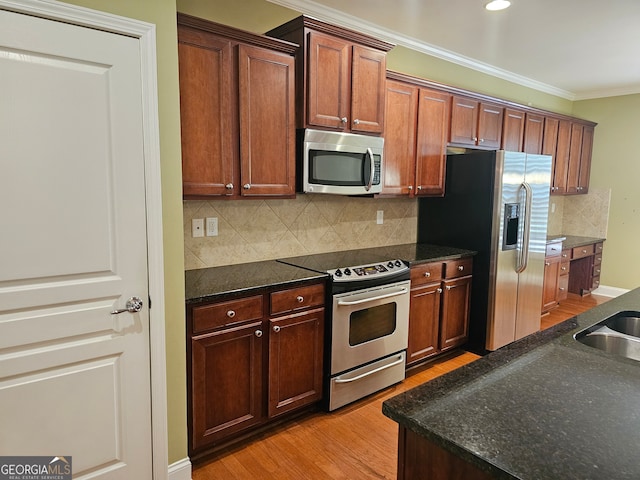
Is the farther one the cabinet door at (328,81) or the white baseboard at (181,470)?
the cabinet door at (328,81)

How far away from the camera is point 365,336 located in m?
2.85

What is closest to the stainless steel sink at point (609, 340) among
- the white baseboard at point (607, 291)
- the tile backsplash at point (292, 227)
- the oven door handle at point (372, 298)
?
the oven door handle at point (372, 298)

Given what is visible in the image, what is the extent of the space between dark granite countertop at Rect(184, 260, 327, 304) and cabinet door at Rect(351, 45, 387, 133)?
43.6 inches

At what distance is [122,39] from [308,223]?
185 cm

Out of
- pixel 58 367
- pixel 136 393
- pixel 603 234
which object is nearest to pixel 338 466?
pixel 136 393

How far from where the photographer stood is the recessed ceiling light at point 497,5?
9.41ft

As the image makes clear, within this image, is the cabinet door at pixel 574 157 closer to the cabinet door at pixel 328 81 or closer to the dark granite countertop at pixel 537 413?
the cabinet door at pixel 328 81

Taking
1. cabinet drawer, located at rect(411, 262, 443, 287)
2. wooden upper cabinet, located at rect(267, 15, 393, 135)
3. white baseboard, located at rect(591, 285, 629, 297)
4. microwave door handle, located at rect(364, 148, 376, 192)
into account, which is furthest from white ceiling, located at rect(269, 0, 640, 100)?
white baseboard, located at rect(591, 285, 629, 297)

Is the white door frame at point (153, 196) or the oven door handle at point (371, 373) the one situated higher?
the white door frame at point (153, 196)

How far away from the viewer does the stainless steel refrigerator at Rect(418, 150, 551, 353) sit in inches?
140

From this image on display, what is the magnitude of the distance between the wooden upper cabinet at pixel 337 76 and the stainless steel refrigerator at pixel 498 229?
112 centimetres

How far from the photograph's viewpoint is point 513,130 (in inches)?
175

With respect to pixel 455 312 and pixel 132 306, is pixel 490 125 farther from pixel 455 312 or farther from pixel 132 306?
pixel 132 306

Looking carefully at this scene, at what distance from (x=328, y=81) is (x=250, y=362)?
1830 mm
